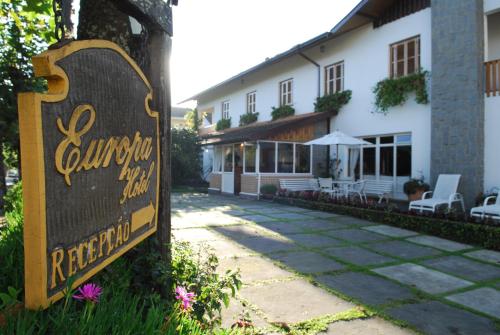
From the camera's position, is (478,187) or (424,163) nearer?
(478,187)

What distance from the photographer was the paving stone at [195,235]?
21.8 feet

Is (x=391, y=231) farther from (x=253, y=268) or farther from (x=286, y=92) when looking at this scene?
(x=286, y=92)

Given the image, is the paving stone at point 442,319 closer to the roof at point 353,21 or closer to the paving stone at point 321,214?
the paving stone at point 321,214

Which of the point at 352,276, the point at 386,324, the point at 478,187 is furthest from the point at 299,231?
the point at 478,187

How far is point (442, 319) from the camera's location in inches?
134

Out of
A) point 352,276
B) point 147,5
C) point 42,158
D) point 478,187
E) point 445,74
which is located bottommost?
point 352,276

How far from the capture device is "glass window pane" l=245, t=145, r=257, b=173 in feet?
49.3

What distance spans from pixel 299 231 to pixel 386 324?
4.35 meters

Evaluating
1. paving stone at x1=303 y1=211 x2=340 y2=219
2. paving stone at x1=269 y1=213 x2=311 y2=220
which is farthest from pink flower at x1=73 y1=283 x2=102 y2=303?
paving stone at x1=303 y1=211 x2=340 y2=219

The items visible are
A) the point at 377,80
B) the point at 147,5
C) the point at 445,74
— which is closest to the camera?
the point at 147,5

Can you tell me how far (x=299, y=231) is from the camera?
7.59m

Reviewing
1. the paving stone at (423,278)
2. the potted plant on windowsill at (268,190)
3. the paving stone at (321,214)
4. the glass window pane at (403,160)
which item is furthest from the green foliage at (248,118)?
the paving stone at (423,278)

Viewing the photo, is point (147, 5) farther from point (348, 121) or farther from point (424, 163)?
point (348, 121)

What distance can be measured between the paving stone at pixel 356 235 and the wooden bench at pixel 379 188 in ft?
13.1
